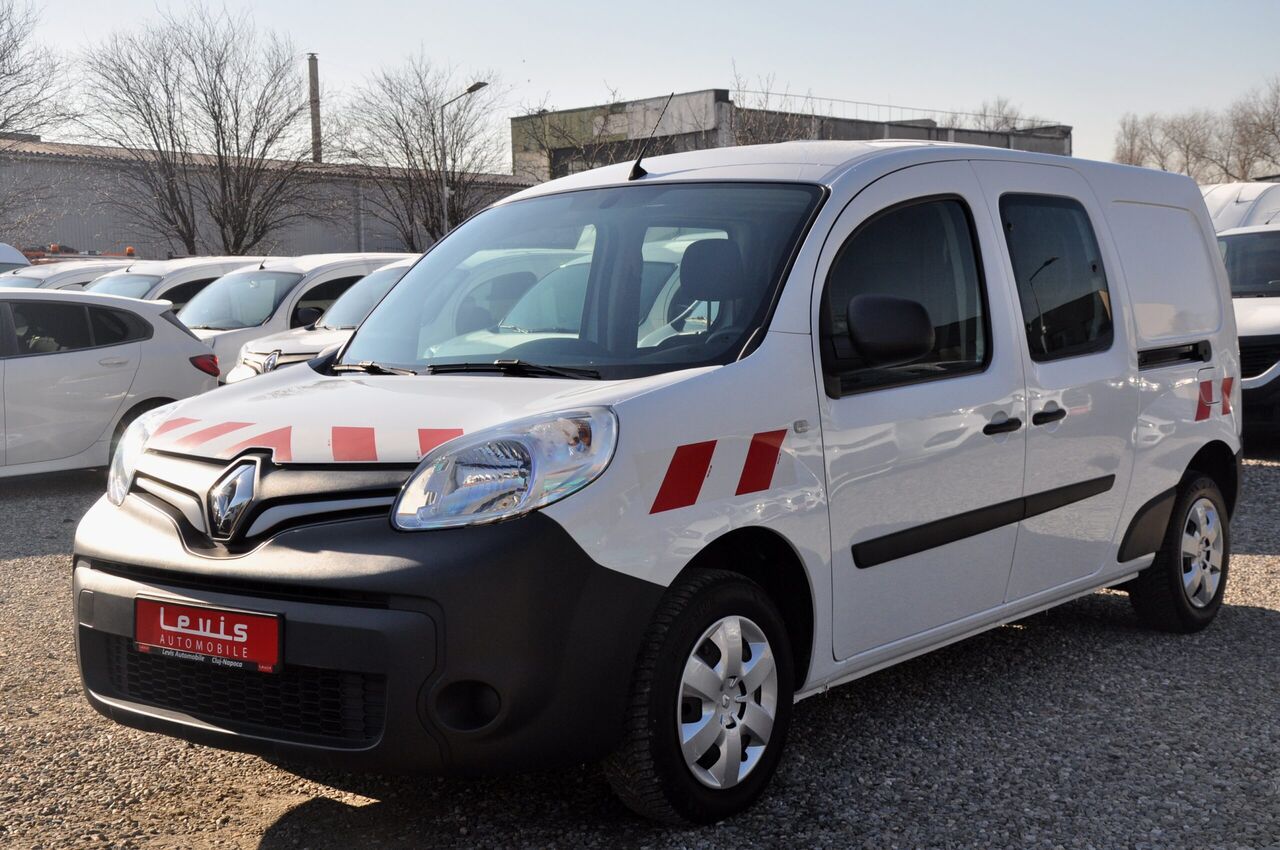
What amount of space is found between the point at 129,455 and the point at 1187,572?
410cm

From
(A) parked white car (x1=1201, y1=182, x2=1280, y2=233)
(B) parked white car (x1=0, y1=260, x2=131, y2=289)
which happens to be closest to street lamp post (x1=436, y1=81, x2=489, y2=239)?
(B) parked white car (x1=0, y1=260, x2=131, y2=289)

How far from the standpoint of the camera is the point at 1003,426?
4.29m

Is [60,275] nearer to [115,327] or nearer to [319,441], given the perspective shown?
[115,327]

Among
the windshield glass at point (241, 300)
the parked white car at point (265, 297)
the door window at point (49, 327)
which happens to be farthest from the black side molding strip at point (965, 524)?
the windshield glass at point (241, 300)

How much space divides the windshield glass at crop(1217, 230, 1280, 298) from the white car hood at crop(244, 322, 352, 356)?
297 inches

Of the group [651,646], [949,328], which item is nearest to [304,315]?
[949,328]

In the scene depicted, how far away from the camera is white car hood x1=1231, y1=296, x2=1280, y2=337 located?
10.8 meters

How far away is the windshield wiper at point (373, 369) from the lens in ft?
13.2

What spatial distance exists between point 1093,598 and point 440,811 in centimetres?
379

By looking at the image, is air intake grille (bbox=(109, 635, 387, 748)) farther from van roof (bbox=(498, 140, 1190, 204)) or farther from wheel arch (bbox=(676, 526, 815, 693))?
van roof (bbox=(498, 140, 1190, 204))

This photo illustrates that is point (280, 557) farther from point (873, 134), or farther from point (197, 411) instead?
point (873, 134)

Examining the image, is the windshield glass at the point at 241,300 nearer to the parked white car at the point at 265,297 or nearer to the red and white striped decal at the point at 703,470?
the parked white car at the point at 265,297

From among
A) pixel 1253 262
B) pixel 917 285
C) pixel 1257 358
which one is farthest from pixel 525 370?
pixel 1253 262

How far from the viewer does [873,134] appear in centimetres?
5509
